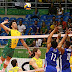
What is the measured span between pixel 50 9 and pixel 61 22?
152 cm

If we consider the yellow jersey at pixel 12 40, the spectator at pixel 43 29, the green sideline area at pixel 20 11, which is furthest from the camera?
the green sideline area at pixel 20 11

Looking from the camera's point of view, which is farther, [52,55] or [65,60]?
[65,60]

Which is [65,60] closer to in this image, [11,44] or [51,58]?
[51,58]

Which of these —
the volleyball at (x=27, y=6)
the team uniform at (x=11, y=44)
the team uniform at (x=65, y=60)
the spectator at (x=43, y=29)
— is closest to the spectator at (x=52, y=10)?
the volleyball at (x=27, y=6)

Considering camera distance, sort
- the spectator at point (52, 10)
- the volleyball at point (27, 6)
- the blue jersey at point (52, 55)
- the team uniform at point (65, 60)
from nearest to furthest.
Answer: the blue jersey at point (52, 55)
the team uniform at point (65, 60)
the spectator at point (52, 10)
the volleyball at point (27, 6)

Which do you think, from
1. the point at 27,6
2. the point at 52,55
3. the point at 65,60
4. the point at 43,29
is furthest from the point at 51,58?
the point at 27,6

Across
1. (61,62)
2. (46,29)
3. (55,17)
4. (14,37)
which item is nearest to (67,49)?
(61,62)

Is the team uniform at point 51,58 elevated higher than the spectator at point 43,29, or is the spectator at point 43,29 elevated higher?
the team uniform at point 51,58

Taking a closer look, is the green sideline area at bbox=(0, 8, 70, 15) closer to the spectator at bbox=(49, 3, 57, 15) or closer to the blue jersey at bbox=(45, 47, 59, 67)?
the spectator at bbox=(49, 3, 57, 15)

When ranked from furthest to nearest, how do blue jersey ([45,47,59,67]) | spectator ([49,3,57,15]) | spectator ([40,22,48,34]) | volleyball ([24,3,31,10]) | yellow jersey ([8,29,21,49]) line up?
volleyball ([24,3,31,10]), spectator ([49,3,57,15]), spectator ([40,22,48,34]), yellow jersey ([8,29,21,49]), blue jersey ([45,47,59,67])

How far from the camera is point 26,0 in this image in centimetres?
1836

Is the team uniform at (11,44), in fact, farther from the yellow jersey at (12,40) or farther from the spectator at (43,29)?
A: the spectator at (43,29)

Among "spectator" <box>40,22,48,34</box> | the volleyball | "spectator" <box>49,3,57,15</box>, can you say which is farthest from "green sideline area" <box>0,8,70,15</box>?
"spectator" <box>40,22,48,34</box>

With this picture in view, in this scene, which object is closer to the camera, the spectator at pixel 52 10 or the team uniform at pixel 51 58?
the team uniform at pixel 51 58
